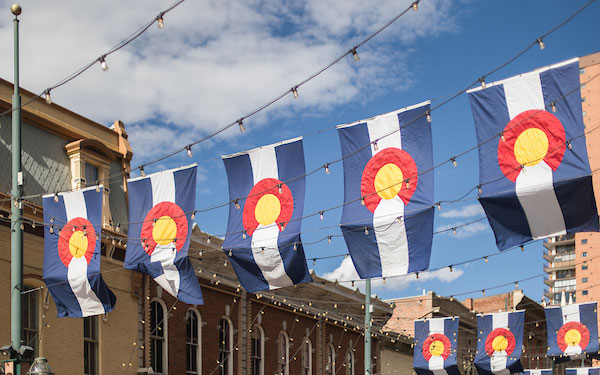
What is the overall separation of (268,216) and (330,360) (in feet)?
77.5

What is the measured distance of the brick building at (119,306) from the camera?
933 inches

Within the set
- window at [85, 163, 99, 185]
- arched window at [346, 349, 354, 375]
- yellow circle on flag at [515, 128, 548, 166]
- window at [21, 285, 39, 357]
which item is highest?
window at [85, 163, 99, 185]

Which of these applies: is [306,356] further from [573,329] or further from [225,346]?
[573,329]

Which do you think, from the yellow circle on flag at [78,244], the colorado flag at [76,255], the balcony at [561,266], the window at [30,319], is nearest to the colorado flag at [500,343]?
the window at [30,319]

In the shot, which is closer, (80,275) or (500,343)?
(80,275)

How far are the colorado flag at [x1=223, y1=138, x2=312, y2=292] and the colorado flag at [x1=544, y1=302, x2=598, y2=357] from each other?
20614mm

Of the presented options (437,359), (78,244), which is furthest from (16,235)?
(437,359)

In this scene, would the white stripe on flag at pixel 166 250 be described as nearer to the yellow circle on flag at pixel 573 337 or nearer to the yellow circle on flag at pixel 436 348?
the yellow circle on flag at pixel 436 348

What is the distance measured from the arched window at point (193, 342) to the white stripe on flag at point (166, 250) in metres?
11.3

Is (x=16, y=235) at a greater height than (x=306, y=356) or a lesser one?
greater

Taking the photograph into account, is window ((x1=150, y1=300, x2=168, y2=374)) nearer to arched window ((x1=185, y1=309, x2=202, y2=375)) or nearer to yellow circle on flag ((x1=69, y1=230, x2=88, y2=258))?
arched window ((x1=185, y1=309, x2=202, y2=375))

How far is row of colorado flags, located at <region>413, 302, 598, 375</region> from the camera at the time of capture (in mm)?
34594

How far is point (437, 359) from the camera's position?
35.0m

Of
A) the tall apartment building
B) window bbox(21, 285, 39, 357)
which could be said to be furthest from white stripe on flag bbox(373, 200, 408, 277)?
the tall apartment building
